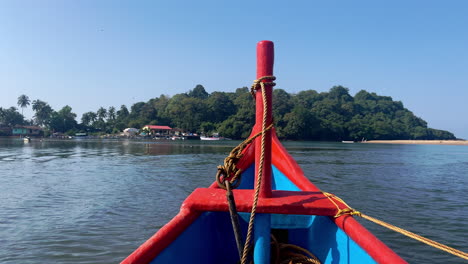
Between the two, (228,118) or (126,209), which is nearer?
(126,209)

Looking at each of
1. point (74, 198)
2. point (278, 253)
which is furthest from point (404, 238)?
point (74, 198)

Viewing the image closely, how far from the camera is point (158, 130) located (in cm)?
9638

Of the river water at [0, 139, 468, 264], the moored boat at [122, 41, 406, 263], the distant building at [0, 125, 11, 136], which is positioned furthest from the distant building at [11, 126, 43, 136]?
the moored boat at [122, 41, 406, 263]

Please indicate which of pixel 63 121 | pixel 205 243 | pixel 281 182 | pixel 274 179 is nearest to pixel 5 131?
pixel 63 121

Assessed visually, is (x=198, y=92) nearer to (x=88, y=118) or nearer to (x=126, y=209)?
(x=88, y=118)

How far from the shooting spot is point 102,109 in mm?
108188

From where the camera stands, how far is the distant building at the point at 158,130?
94688 mm

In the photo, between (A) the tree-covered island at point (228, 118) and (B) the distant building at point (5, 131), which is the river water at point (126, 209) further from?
(B) the distant building at point (5, 131)

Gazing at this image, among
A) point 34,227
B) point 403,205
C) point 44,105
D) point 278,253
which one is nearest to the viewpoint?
point 278,253

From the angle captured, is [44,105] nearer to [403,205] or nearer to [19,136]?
[19,136]

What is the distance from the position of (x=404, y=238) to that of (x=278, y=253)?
4887 millimetres

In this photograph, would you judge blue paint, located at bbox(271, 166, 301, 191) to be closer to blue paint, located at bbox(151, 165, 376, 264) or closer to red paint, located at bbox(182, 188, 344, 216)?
blue paint, located at bbox(151, 165, 376, 264)

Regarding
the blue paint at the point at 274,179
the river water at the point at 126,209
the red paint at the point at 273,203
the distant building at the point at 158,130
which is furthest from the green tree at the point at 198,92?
the red paint at the point at 273,203

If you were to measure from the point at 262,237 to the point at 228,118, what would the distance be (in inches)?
3739
